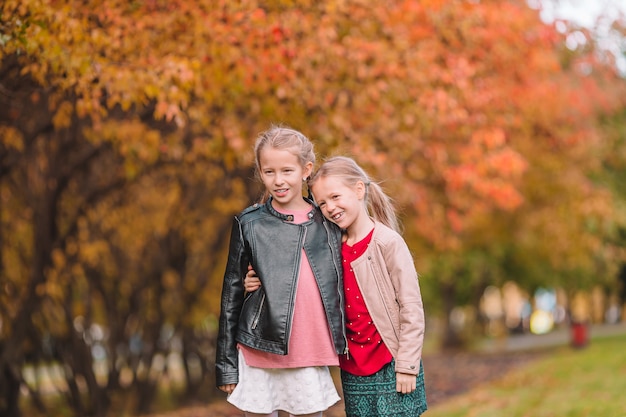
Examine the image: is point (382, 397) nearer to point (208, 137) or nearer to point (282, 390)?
point (282, 390)

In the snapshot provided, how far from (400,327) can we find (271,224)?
31.5 inches

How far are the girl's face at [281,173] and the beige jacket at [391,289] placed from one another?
47 centimetres

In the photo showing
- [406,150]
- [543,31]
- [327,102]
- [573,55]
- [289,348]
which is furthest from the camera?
[573,55]

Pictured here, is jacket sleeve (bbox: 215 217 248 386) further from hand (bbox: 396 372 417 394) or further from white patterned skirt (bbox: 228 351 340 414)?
hand (bbox: 396 372 417 394)

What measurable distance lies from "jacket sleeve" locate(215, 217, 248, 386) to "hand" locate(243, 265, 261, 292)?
3 cm

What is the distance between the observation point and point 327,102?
26.7ft

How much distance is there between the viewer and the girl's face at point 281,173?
13.4ft

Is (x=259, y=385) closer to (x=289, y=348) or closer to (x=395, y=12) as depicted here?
(x=289, y=348)

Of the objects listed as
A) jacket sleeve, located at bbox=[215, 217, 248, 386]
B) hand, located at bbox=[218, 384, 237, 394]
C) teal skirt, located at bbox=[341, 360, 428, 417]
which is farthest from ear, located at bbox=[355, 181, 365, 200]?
hand, located at bbox=[218, 384, 237, 394]

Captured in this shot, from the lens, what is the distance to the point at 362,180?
4.26 m

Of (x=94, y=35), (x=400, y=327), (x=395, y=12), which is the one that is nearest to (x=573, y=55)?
(x=395, y=12)

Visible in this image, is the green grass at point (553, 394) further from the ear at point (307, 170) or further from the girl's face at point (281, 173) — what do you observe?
the girl's face at point (281, 173)

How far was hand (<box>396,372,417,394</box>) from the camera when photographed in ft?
13.3

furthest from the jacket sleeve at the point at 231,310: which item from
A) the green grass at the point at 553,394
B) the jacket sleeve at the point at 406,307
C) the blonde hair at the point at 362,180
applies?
the green grass at the point at 553,394
